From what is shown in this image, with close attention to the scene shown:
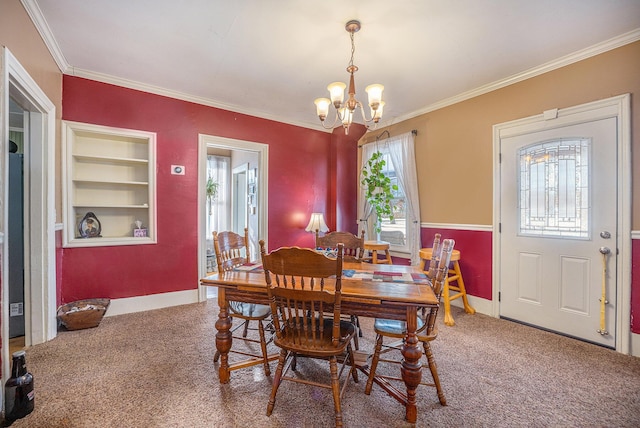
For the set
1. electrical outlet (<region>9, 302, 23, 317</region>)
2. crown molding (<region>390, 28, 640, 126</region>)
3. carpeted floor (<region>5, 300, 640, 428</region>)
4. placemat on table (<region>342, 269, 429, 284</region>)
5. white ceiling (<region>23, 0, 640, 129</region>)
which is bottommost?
carpeted floor (<region>5, 300, 640, 428</region>)

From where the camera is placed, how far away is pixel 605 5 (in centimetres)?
197

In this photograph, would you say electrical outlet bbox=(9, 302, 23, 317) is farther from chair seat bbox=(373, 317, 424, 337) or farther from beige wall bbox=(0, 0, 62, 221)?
chair seat bbox=(373, 317, 424, 337)

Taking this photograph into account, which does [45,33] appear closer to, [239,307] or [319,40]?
[319,40]

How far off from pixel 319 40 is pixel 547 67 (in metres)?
2.25

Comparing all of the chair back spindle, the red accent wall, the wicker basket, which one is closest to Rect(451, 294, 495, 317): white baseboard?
the red accent wall

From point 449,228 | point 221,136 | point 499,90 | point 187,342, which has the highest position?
point 499,90

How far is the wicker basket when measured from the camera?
8.77ft

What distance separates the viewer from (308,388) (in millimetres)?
1877

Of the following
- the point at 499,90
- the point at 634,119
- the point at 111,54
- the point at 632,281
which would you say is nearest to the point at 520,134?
the point at 499,90

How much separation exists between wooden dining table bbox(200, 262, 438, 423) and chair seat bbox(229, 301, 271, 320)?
0.13m

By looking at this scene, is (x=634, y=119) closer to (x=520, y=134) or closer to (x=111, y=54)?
(x=520, y=134)

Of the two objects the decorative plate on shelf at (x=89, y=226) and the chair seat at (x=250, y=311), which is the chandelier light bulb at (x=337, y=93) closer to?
the chair seat at (x=250, y=311)

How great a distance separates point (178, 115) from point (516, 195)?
13.3 ft

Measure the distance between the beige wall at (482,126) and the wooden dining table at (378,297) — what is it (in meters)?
1.79
